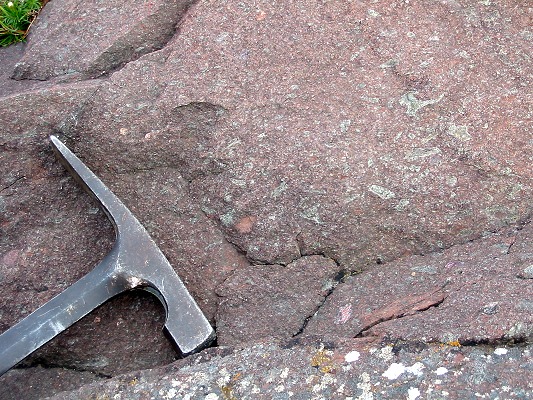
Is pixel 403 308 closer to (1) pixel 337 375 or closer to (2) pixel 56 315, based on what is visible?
(1) pixel 337 375

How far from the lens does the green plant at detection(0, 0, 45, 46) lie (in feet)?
8.66

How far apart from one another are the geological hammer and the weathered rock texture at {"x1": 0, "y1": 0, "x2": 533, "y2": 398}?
102mm

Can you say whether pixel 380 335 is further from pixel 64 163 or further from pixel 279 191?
pixel 64 163

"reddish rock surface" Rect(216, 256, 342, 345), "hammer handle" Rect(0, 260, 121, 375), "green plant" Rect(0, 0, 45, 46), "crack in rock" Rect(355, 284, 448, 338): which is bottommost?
"reddish rock surface" Rect(216, 256, 342, 345)

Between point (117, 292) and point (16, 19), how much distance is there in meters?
1.36

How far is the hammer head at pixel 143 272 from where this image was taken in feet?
5.75

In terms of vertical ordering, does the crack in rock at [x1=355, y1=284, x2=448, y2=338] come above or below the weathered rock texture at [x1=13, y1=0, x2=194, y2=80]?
below

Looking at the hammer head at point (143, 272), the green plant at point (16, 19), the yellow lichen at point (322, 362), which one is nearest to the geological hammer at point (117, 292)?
the hammer head at point (143, 272)

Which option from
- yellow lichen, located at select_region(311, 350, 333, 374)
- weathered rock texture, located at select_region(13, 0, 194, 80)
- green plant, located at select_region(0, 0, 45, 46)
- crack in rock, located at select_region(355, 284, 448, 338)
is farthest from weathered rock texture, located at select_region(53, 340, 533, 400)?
green plant, located at select_region(0, 0, 45, 46)

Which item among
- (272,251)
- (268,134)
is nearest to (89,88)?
(268,134)

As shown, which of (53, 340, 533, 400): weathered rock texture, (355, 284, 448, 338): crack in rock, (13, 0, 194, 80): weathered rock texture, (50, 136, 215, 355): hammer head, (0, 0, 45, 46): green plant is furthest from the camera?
(0, 0, 45, 46): green plant

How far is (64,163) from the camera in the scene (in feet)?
6.61

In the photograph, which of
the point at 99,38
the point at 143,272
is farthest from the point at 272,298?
the point at 99,38

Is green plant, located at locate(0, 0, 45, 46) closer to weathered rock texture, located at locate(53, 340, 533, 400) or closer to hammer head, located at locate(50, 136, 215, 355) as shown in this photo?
hammer head, located at locate(50, 136, 215, 355)
